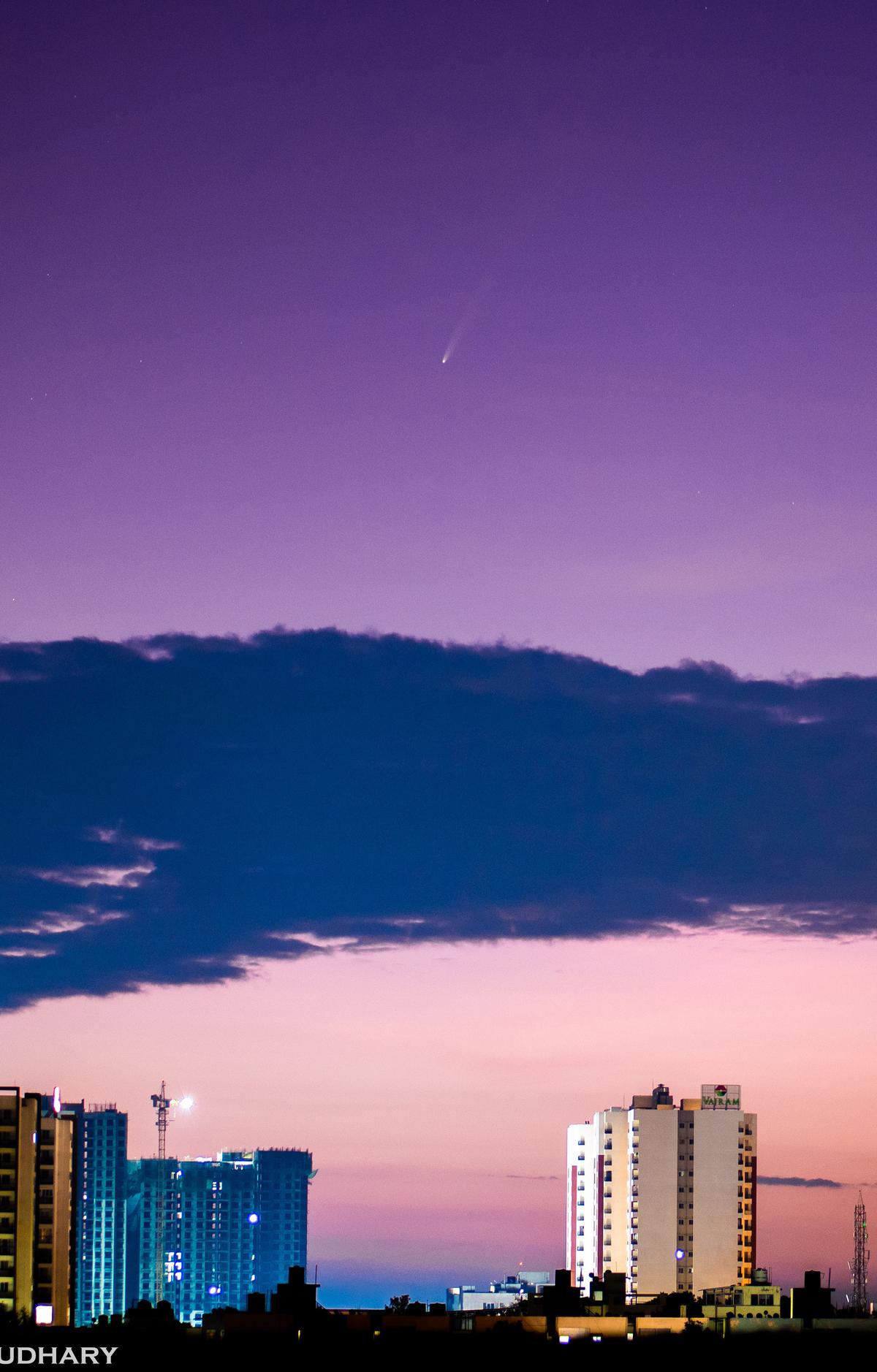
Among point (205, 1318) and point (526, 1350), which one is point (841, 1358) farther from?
point (205, 1318)

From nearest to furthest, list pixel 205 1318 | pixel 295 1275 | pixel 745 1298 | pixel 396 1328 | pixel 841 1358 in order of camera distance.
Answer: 1. pixel 841 1358
2. pixel 396 1328
3. pixel 295 1275
4. pixel 205 1318
5. pixel 745 1298

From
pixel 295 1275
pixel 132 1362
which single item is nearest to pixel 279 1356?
pixel 132 1362

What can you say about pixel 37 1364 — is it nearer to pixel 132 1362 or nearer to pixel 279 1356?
pixel 132 1362

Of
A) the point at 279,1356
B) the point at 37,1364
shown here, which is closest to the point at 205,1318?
the point at 279,1356

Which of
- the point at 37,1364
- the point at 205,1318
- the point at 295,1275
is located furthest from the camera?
the point at 205,1318

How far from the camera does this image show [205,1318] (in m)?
167

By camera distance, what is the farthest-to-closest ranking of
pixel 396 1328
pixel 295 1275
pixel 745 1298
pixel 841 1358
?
pixel 745 1298, pixel 295 1275, pixel 396 1328, pixel 841 1358

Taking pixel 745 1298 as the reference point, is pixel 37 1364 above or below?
above

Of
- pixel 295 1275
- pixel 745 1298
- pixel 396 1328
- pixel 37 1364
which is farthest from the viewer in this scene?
pixel 745 1298

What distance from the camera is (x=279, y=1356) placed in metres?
102

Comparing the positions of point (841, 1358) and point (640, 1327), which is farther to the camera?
point (640, 1327)

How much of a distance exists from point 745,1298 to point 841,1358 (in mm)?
100460

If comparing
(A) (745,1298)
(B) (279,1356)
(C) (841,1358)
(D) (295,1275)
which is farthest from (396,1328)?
(A) (745,1298)

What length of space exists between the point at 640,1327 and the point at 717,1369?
5552 cm
